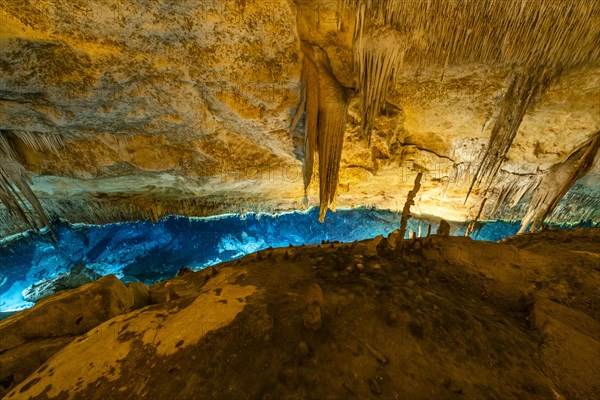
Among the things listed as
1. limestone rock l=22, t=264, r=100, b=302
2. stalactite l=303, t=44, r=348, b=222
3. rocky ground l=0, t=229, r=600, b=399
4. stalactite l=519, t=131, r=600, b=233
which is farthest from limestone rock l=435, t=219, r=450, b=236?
limestone rock l=22, t=264, r=100, b=302

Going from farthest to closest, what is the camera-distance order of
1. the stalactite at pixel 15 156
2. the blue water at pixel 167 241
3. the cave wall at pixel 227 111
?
the blue water at pixel 167 241 < the stalactite at pixel 15 156 < the cave wall at pixel 227 111

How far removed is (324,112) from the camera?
458 cm

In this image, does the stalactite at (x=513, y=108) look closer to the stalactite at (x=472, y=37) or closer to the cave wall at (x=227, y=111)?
the stalactite at (x=472, y=37)

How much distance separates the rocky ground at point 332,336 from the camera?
152 centimetres

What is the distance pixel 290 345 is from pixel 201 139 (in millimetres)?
5290

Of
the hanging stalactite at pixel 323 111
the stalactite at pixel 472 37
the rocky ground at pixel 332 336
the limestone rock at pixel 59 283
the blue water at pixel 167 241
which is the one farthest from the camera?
the blue water at pixel 167 241

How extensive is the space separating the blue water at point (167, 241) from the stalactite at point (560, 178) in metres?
2.16

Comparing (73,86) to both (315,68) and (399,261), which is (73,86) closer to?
(315,68)

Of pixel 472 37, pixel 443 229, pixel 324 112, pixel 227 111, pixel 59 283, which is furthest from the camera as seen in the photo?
pixel 59 283

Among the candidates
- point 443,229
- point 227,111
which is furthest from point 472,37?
point 227,111

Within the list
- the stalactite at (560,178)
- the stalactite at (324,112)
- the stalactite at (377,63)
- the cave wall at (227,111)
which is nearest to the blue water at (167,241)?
the cave wall at (227,111)

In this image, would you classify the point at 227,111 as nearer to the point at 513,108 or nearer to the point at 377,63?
the point at 377,63

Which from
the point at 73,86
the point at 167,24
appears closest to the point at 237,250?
the point at 73,86

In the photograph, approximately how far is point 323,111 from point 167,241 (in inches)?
290
